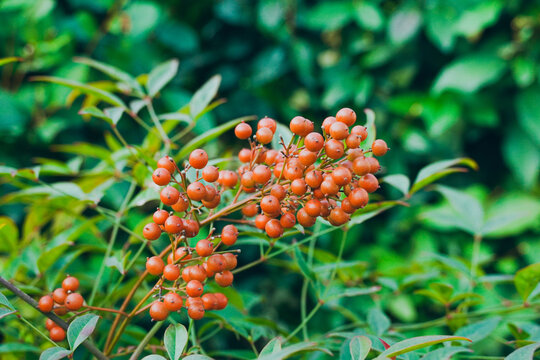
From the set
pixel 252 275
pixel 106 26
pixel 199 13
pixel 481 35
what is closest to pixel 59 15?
pixel 106 26

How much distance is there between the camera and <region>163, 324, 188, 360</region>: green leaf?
0.44m

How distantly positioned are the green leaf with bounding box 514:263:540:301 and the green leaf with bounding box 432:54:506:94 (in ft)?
2.80

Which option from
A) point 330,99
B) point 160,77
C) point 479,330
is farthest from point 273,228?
point 330,99

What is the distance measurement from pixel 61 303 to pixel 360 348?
1.10 feet

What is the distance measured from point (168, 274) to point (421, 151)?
1178mm

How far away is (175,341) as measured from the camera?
1.51ft

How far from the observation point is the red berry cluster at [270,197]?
1.48ft

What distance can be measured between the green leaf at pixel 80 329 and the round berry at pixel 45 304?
50 millimetres

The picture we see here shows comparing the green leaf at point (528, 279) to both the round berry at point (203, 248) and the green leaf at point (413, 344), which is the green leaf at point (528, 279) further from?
the round berry at point (203, 248)

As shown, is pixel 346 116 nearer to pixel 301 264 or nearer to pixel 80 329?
pixel 301 264

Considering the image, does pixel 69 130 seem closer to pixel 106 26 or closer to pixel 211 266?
pixel 106 26

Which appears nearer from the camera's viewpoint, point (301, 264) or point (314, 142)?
point (314, 142)

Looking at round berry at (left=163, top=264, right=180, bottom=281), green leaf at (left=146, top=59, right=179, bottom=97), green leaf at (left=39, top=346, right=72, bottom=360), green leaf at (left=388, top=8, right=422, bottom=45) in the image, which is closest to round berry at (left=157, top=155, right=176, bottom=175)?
round berry at (left=163, top=264, right=180, bottom=281)

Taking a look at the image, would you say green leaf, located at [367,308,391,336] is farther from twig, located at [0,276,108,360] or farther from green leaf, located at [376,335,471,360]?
twig, located at [0,276,108,360]
